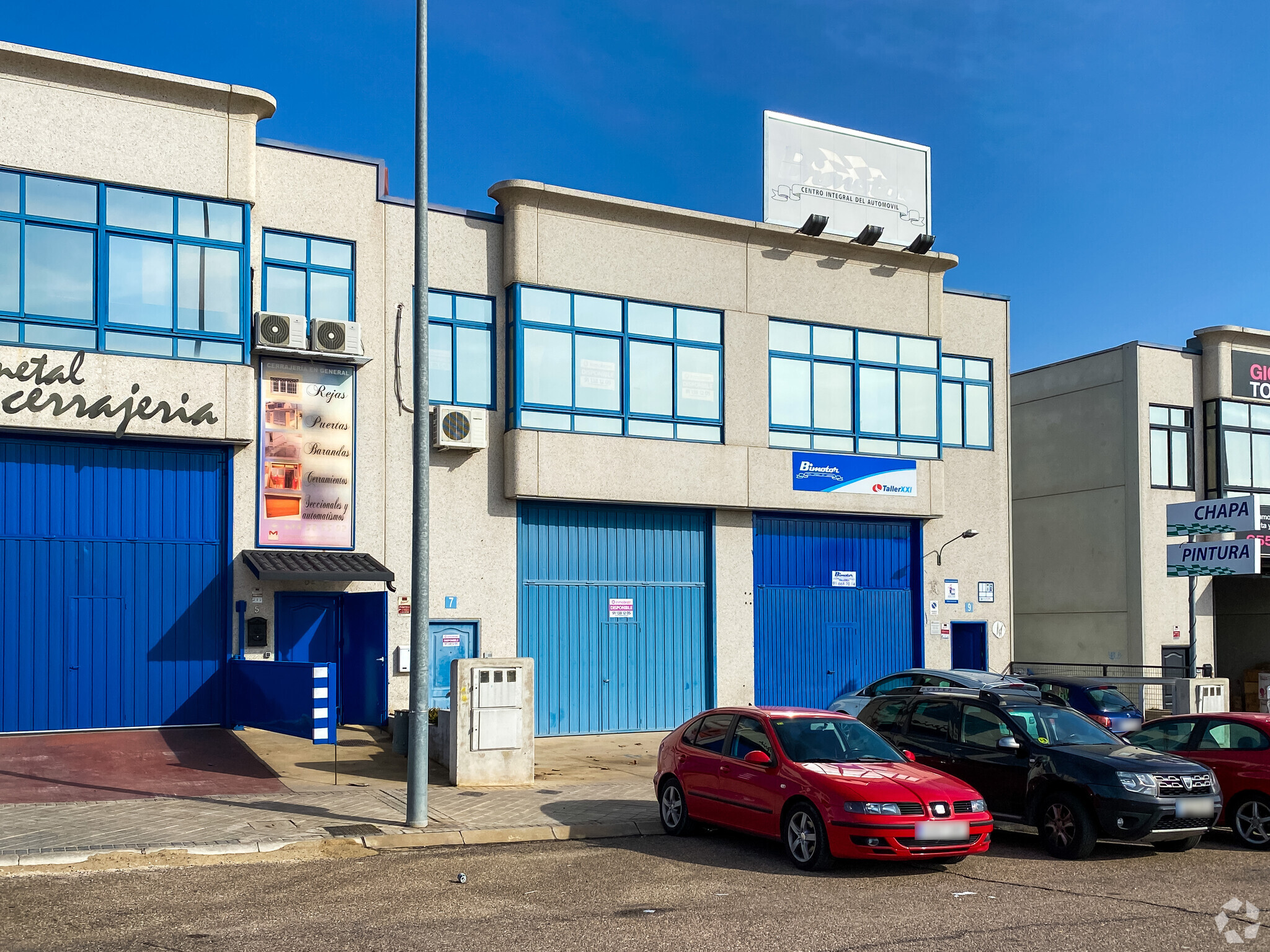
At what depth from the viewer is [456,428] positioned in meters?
21.2

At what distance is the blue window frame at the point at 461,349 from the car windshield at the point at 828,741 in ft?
37.2

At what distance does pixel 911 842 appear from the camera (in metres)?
10.4

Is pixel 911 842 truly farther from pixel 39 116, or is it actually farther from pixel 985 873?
pixel 39 116

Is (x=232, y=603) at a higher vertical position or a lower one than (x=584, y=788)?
higher

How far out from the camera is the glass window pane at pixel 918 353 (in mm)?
26453

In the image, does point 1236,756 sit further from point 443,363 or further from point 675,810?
point 443,363

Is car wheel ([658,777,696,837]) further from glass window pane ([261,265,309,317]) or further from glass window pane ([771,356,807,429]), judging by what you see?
glass window pane ([771,356,807,429])

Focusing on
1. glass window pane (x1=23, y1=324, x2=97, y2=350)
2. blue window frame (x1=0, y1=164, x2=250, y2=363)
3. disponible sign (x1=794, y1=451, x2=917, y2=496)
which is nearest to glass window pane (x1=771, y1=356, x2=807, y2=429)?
disponible sign (x1=794, y1=451, x2=917, y2=496)

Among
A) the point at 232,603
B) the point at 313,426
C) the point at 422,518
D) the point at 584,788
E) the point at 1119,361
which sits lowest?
the point at 584,788

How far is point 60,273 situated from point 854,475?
50.0 feet

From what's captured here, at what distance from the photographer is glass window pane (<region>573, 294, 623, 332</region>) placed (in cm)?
2275

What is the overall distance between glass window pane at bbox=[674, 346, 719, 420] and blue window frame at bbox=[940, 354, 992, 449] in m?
6.19

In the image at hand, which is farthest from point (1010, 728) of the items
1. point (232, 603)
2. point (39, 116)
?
point (39, 116)

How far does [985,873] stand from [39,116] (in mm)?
16622
